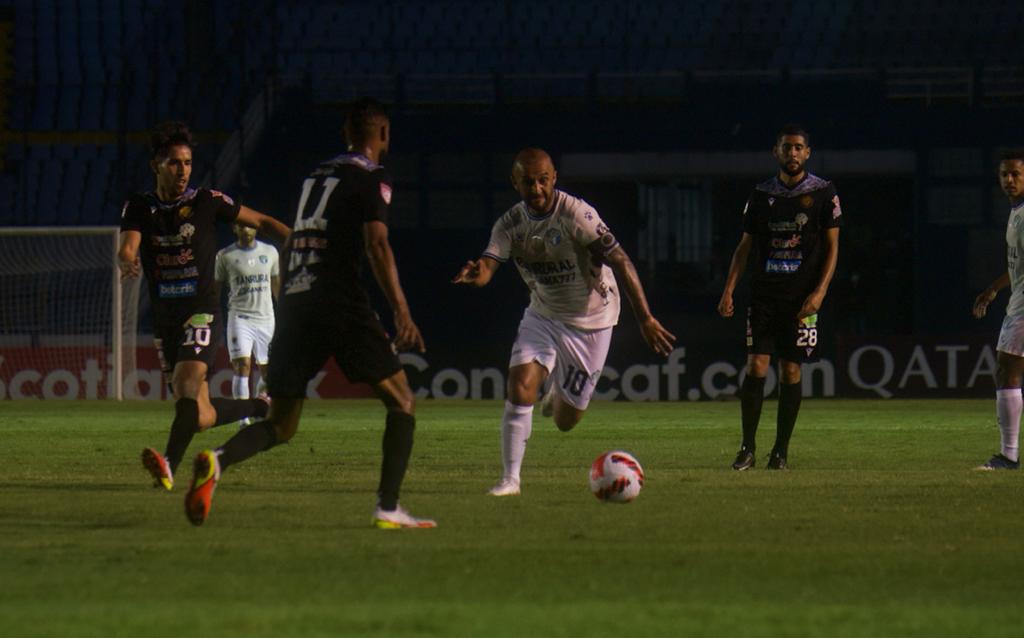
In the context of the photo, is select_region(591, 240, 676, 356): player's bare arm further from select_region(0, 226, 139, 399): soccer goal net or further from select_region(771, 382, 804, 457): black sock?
select_region(0, 226, 139, 399): soccer goal net

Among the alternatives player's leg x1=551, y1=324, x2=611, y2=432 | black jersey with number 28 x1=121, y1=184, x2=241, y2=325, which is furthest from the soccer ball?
black jersey with number 28 x1=121, y1=184, x2=241, y2=325

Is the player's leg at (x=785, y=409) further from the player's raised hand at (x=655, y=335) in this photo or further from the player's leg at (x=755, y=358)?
the player's raised hand at (x=655, y=335)

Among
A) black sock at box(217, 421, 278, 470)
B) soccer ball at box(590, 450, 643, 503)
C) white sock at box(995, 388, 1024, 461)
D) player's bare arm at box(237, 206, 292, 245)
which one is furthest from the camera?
white sock at box(995, 388, 1024, 461)

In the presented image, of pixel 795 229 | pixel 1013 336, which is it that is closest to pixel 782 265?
pixel 795 229

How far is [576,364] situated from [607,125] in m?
16.6

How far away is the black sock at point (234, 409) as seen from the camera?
32.1 feet

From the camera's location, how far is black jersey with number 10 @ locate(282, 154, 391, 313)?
7215 millimetres

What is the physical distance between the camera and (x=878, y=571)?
5.93m

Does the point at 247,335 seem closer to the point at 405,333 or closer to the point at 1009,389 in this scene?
the point at 1009,389

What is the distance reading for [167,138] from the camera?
9.16 m

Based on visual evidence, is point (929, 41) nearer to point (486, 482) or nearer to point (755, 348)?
point (755, 348)

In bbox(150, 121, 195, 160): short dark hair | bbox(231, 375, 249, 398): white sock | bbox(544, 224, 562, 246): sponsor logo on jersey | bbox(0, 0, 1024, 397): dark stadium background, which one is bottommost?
bbox(231, 375, 249, 398): white sock

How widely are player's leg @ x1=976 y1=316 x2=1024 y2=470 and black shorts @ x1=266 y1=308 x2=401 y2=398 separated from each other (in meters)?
5.10

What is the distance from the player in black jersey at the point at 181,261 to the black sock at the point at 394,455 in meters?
2.27
